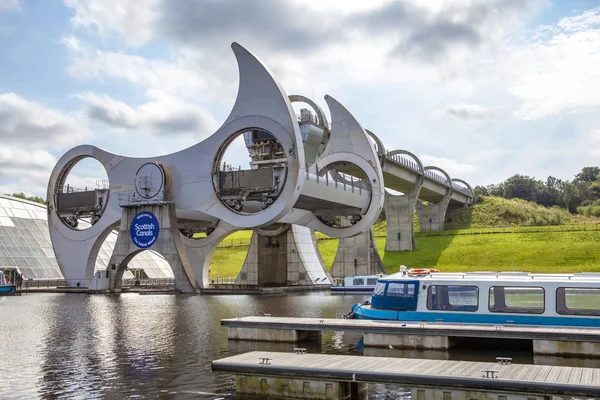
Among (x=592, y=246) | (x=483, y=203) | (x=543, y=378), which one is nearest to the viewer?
(x=543, y=378)

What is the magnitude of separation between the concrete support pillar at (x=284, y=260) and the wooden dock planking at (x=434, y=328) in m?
43.2

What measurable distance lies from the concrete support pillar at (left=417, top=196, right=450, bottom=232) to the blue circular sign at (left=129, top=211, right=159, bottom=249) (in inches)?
2590

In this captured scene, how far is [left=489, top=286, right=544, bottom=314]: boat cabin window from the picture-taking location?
20.8 metres

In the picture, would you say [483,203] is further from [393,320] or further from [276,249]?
[393,320]

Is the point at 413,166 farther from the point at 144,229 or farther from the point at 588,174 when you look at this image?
the point at 588,174

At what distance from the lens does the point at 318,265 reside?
225ft

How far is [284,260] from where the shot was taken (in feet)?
229

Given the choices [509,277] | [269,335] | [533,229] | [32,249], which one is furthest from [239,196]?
[533,229]

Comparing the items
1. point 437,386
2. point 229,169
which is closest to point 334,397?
point 437,386

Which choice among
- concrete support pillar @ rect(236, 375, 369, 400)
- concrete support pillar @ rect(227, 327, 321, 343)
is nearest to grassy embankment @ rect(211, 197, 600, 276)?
concrete support pillar @ rect(227, 327, 321, 343)

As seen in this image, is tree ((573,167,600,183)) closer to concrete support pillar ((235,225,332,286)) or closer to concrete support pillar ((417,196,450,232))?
concrete support pillar ((417,196,450,232))

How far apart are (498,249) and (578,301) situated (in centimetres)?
6462

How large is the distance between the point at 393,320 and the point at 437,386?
937 centimetres

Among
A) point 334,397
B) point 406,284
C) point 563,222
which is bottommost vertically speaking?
point 334,397
